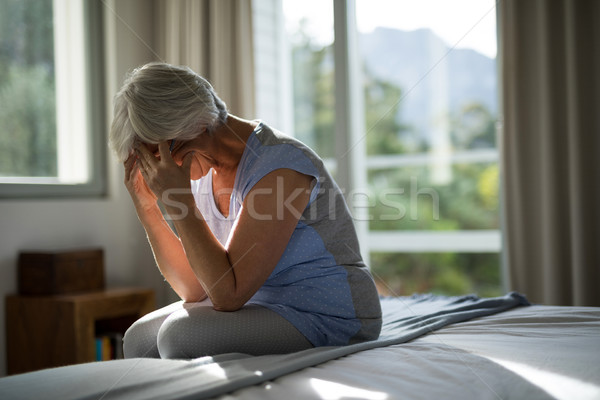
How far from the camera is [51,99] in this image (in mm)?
2822

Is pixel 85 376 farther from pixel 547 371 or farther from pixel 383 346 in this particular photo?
pixel 547 371

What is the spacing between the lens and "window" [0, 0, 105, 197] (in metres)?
2.62

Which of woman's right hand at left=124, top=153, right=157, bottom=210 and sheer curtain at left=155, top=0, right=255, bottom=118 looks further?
sheer curtain at left=155, top=0, right=255, bottom=118

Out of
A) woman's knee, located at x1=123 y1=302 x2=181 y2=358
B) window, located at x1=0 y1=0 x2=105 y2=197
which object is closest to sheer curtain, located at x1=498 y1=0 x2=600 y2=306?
woman's knee, located at x1=123 y1=302 x2=181 y2=358

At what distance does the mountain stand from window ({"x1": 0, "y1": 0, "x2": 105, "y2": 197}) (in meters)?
2.68

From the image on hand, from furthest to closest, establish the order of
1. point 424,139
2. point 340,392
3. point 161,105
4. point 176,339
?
point 424,139 → point 161,105 → point 176,339 → point 340,392

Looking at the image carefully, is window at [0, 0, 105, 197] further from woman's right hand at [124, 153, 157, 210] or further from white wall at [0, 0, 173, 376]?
woman's right hand at [124, 153, 157, 210]

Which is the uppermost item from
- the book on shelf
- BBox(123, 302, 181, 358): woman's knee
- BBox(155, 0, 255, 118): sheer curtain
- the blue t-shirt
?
BBox(155, 0, 255, 118): sheer curtain

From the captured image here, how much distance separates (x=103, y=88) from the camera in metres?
3.04

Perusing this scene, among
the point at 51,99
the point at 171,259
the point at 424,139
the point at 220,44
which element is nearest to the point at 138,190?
the point at 171,259

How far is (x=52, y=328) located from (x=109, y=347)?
0.26m

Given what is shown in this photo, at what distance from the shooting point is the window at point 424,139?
4.83 meters

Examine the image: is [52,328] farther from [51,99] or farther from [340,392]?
[340,392]

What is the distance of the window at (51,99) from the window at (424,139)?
5.02ft
